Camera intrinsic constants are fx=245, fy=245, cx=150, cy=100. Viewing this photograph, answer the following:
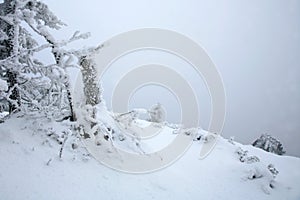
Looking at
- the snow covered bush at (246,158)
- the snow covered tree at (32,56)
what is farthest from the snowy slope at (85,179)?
the snow covered bush at (246,158)

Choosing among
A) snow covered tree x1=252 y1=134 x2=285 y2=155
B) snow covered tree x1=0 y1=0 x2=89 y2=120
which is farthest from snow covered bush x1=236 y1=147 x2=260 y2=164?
snow covered tree x1=252 y1=134 x2=285 y2=155

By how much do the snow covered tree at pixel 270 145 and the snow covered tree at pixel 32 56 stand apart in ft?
97.0

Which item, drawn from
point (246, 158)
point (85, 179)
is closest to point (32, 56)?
point (85, 179)

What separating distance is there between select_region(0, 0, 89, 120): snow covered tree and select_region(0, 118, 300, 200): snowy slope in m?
0.86

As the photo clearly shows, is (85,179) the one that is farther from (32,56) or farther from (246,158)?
(246,158)

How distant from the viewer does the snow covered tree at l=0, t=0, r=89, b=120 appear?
7023 mm

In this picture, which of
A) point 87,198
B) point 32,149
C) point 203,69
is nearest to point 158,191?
point 87,198

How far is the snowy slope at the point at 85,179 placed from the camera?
6551mm

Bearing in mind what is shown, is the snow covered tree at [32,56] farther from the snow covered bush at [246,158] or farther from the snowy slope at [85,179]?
the snow covered bush at [246,158]

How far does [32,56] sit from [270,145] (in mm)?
31733

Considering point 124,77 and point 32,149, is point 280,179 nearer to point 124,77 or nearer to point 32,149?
point 124,77

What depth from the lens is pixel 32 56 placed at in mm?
7746

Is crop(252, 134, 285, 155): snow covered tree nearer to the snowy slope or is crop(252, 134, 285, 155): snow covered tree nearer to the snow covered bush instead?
the snow covered bush

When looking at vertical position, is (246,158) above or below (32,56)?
above
